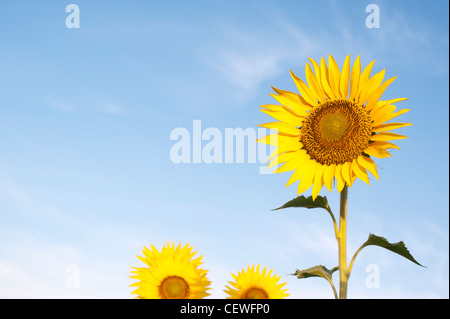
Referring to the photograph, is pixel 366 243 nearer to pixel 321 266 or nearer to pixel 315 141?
pixel 321 266

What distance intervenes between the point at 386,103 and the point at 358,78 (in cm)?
36

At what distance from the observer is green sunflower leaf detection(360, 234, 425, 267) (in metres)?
3.92

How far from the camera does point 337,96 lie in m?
4.65

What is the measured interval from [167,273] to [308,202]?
57.0 inches

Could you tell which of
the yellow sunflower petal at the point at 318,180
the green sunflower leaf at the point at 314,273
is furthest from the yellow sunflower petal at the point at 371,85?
the green sunflower leaf at the point at 314,273

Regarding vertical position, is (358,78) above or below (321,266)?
above

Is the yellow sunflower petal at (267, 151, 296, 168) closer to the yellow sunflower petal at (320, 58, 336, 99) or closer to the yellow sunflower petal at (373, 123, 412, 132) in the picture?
the yellow sunflower petal at (320, 58, 336, 99)

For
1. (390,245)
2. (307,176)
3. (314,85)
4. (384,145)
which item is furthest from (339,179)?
(314,85)
